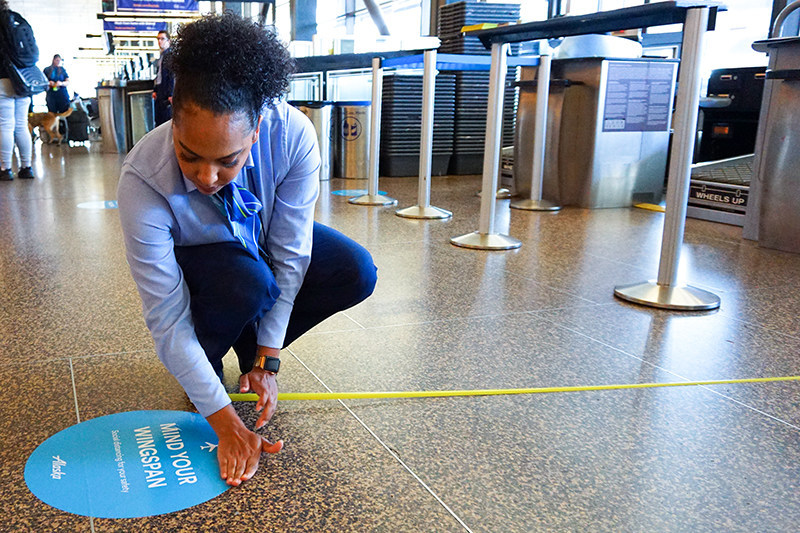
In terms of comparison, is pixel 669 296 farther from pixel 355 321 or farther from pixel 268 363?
pixel 268 363

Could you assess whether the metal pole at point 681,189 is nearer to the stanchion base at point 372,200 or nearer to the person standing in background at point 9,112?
the stanchion base at point 372,200

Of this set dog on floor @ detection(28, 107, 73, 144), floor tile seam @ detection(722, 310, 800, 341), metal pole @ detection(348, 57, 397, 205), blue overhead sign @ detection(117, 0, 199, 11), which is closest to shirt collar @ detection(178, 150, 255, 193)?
floor tile seam @ detection(722, 310, 800, 341)

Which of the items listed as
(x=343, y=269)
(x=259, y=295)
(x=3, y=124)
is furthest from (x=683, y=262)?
(x=3, y=124)

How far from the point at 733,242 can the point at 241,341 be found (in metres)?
2.47

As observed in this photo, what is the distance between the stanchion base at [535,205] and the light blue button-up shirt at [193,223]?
2.89 metres

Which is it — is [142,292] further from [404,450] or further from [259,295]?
[404,450]

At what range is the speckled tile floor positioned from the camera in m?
1.00

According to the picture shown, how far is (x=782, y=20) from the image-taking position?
2926mm

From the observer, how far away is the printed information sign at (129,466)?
100 cm

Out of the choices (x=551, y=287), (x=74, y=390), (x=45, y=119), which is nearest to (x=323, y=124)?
(x=551, y=287)

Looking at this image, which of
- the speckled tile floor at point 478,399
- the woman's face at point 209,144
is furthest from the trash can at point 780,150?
the woman's face at point 209,144

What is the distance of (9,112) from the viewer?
4668 mm

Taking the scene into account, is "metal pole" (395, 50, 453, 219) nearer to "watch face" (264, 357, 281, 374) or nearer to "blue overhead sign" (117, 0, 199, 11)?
"watch face" (264, 357, 281, 374)

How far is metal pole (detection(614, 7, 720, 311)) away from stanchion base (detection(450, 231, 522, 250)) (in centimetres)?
72
